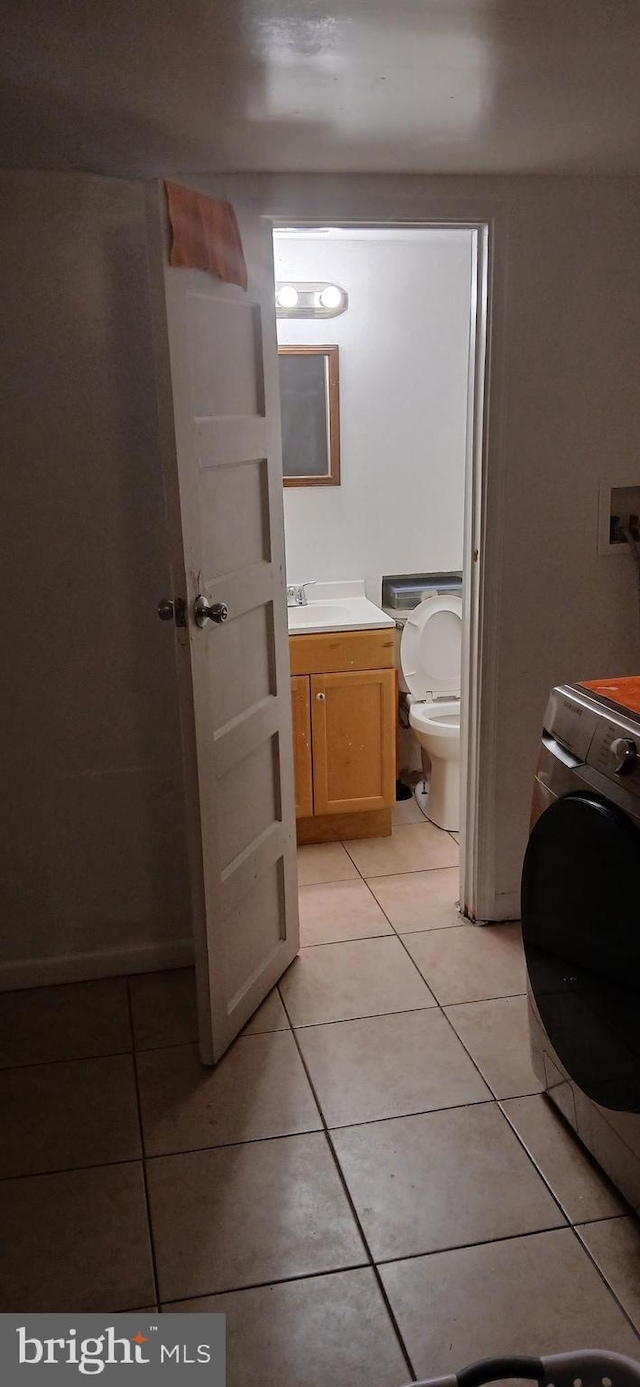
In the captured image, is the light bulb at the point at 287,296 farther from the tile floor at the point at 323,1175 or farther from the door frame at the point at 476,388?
the tile floor at the point at 323,1175

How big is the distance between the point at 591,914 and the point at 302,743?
5.66ft

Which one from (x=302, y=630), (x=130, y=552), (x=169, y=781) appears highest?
(x=130, y=552)

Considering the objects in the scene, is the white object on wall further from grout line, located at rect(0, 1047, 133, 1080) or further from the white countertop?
grout line, located at rect(0, 1047, 133, 1080)

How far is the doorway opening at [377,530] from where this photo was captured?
330 centimetres

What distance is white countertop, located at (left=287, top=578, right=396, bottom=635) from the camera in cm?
323

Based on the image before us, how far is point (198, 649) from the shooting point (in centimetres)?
198

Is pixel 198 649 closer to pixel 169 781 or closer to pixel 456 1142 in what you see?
pixel 169 781

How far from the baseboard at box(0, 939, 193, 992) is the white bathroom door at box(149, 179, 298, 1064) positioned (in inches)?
12.3

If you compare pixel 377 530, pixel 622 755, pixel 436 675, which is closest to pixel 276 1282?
pixel 622 755

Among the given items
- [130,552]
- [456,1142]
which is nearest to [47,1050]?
[456,1142]

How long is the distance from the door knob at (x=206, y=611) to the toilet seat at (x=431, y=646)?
164cm

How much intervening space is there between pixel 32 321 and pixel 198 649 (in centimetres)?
88
